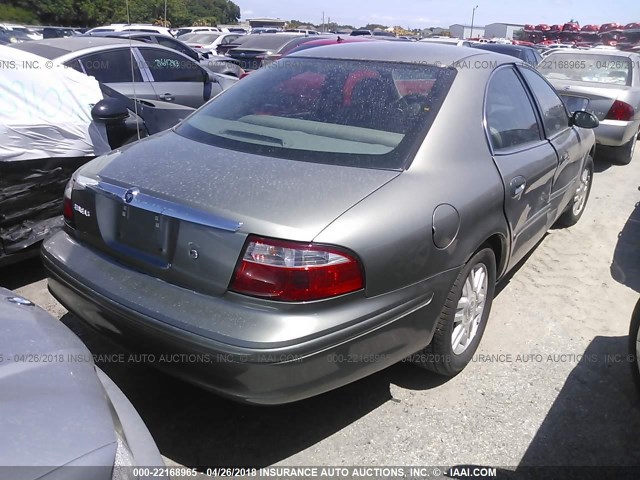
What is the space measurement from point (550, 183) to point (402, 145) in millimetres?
1605

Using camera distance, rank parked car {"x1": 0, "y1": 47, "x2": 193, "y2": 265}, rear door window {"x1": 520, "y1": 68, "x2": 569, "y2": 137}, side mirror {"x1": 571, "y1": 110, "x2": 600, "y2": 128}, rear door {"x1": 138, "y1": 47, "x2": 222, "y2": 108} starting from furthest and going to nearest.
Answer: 1. rear door {"x1": 138, "y1": 47, "x2": 222, "y2": 108}
2. side mirror {"x1": 571, "y1": 110, "x2": 600, "y2": 128}
3. rear door window {"x1": 520, "y1": 68, "x2": 569, "y2": 137}
4. parked car {"x1": 0, "y1": 47, "x2": 193, "y2": 265}

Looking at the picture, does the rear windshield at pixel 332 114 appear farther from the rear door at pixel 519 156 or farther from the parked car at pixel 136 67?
the parked car at pixel 136 67

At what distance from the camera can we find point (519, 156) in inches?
122

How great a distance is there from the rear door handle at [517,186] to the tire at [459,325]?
35cm

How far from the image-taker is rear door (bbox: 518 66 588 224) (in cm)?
374

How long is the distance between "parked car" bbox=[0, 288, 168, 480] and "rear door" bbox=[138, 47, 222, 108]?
5.26 m

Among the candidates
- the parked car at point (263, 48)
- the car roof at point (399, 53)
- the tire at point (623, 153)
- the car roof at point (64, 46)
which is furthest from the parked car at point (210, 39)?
the car roof at point (399, 53)

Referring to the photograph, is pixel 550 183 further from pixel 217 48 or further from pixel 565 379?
pixel 217 48

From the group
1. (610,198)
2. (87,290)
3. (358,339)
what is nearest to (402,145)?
(358,339)

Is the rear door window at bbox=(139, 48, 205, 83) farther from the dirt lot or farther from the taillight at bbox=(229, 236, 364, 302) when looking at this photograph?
the taillight at bbox=(229, 236, 364, 302)

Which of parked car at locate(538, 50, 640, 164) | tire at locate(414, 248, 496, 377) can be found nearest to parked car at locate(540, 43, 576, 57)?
parked car at locate(538, 50, 640, 164)

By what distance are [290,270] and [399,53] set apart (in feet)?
5.58

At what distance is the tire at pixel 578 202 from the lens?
493 cm

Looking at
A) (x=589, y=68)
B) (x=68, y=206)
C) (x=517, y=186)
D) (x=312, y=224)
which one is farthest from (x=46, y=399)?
(x=589, y=68)
